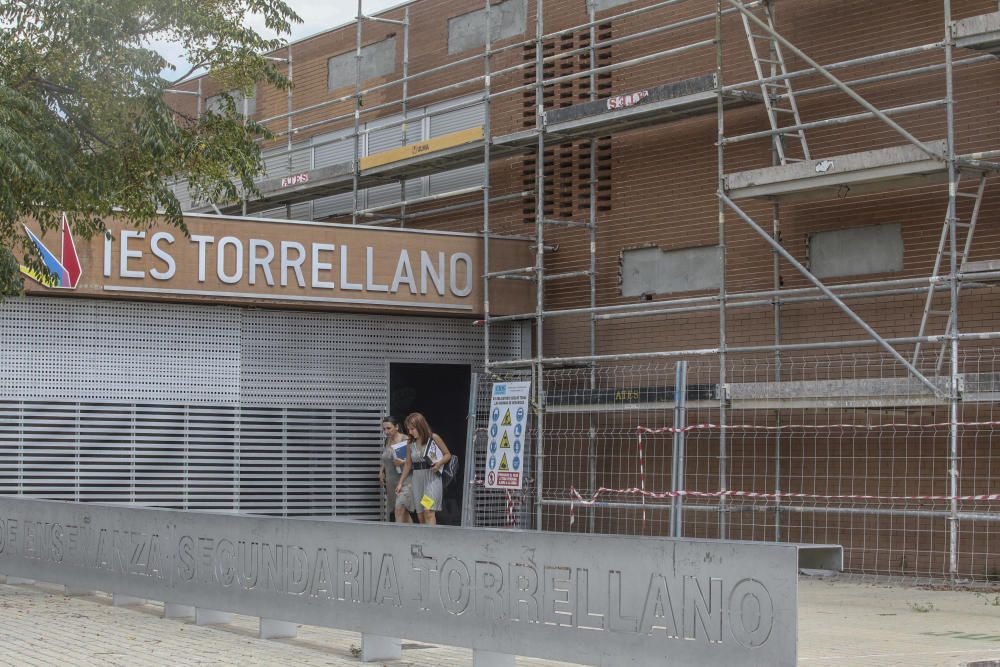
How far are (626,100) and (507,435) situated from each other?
4361 millimetres

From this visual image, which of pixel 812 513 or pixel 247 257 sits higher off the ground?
pixel 247 257

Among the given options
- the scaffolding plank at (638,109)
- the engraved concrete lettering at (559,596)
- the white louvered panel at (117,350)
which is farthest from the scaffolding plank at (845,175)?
the engraved concrete lettering at (559,596)

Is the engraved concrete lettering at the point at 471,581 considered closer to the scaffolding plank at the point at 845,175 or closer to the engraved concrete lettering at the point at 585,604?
the engraved concrete lettering at the point at 585,604

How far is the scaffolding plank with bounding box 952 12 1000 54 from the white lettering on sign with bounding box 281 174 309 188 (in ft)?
39.1

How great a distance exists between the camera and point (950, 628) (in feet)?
38.0

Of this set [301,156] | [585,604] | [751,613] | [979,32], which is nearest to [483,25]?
[301,156]

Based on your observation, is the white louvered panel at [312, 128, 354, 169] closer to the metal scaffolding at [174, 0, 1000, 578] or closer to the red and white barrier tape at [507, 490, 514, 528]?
the metal scaffolding at [174, 0, 1000, 578]

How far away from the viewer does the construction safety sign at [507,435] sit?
19.0 metres

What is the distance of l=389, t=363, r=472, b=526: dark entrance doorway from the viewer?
857 inches

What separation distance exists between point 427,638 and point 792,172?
8.23 m

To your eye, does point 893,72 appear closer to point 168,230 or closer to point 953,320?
point 953,320

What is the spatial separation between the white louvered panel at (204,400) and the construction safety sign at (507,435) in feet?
6.97

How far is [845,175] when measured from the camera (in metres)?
15.5

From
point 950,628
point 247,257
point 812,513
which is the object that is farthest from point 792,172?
point 247,257
